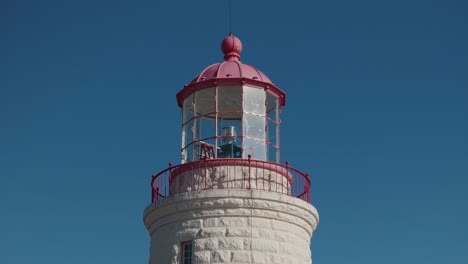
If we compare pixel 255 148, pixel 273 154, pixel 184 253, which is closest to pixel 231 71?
pixel 255 148

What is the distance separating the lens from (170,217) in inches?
627

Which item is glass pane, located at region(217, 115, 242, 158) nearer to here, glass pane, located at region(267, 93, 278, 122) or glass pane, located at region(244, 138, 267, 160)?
glass pane, located at region(244, 138, 267, 160)

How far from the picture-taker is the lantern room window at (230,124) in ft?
54.7

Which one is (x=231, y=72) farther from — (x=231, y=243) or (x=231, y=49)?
(x=231, y=243)

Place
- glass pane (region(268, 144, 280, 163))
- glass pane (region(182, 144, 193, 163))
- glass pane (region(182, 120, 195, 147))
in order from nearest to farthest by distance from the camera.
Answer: glass pane (region(268, 144, 280, 163)) → glass pane (region(182, 144, 193, 163)) → glass pane (region(182, 120, 195, 147))

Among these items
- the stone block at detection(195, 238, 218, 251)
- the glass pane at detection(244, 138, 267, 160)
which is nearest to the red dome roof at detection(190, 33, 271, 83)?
the glass pane at detection(244, 138, 267, 160)

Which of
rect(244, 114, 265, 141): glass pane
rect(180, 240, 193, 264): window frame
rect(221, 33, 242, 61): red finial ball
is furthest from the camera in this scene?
rect(221, 33, 242, 61): red finial ball

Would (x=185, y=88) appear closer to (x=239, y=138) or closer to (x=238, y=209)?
(x=239, y=138)

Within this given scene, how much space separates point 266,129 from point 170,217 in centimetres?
296

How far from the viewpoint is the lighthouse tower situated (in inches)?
602

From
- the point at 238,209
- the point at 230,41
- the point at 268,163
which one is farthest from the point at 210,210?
the point at 230,41

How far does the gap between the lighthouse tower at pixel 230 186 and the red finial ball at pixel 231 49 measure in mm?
24

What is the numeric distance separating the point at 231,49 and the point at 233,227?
4769 mm

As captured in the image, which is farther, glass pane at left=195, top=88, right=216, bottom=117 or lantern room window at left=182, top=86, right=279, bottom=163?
glass pane at left=195, top=88, right=216, bottom=117
